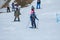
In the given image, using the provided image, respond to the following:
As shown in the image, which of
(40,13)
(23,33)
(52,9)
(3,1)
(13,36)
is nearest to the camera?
(13,36)

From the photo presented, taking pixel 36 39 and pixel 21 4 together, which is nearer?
→ pixel 36 39

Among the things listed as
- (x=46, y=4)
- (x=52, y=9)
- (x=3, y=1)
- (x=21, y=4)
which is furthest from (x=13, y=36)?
(x=3, y=1)

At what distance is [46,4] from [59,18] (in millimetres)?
16311

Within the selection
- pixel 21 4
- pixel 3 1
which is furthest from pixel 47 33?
pixel 3 1

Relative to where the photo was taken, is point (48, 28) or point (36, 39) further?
point (48, 28)

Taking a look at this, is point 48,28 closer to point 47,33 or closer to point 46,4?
point 47,33

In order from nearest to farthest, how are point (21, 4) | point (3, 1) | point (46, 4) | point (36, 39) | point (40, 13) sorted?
point (36, 39) → point (40, 13) → point (46, 4) → point (21, 4) → point (3, 1)

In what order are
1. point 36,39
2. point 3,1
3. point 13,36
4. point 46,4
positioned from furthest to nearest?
point 3,1 < point 46,4 < point 13,36 < point 36,39

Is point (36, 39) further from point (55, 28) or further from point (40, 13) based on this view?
point (40, 13)

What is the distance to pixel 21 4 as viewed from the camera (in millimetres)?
41812

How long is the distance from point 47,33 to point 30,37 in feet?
6.20

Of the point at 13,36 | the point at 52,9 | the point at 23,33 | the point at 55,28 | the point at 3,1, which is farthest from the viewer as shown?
the point at 3,1

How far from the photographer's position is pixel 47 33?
58.3ft

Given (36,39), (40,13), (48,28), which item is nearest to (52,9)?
(40,13)
